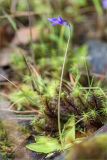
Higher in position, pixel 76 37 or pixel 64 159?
pixel 76 37

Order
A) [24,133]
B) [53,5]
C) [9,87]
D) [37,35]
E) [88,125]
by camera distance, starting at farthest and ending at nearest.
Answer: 1. [53,5]
2. [37,35]
3. [9,87]
4. [24,133]
5. [88,125]

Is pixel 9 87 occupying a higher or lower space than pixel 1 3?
lower

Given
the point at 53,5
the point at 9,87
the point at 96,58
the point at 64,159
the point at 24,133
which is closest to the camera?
the point at 64,159

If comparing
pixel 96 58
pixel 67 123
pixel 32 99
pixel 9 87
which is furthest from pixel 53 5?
pixel 67 123

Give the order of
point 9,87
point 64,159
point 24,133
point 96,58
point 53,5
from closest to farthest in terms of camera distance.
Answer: point 64,159 < point 24,133 < point 9,87 < point 96,58 < point 53,5

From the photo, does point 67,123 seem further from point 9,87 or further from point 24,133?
point 9,87

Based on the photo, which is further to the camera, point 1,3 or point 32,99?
point 1,3

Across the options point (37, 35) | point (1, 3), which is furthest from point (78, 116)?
point (1, 3)

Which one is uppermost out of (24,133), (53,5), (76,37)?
(53,5)

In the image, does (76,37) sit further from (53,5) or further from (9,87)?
(9,87)
